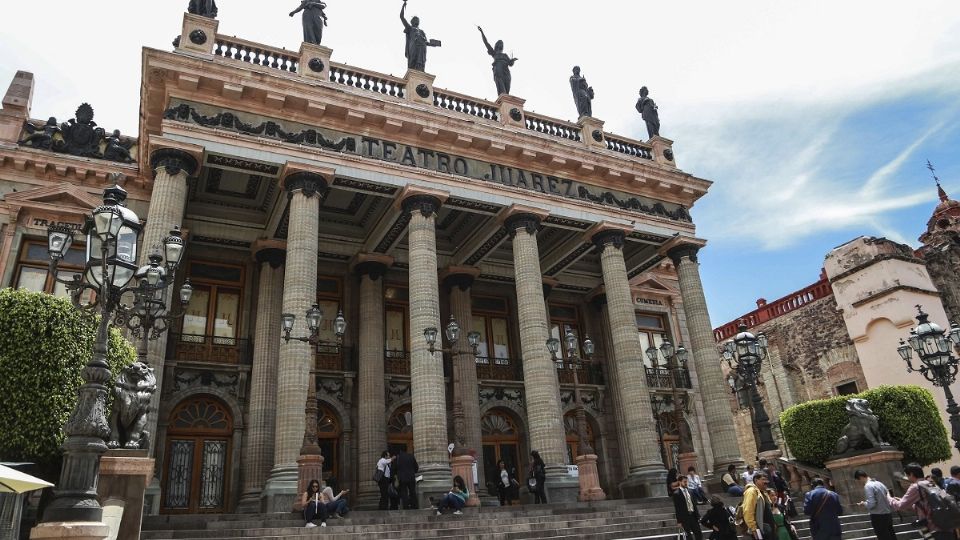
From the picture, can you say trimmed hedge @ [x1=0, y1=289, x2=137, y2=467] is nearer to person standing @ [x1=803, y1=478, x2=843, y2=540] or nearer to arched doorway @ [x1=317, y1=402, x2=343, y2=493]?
arched doorway @ [x1=317, y1=402, x2=343, y2=493]

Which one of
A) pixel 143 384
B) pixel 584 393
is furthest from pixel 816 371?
pixel 143 384

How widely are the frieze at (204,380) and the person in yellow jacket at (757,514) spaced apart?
13634mm

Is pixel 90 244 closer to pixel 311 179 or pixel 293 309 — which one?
pixel 293 309

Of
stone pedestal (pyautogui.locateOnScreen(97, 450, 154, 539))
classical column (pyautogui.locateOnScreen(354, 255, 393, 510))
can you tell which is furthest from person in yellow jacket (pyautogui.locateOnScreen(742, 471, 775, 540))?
classical column (pyautogui.locateOnScreen(354, 255, 393, 510))

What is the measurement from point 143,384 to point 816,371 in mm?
25376

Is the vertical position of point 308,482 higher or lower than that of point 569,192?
lower

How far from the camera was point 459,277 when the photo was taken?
2122 cm

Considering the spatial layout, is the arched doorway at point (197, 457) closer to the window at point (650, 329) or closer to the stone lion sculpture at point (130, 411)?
the stone lion sculpture at point (130, 411)

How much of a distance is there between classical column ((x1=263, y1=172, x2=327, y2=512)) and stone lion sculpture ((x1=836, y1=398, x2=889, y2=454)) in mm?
11381

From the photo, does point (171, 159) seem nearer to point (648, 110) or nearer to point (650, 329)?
point (648, 110)

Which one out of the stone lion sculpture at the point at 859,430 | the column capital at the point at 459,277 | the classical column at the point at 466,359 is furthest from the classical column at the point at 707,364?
the classical column at the point at 466,359

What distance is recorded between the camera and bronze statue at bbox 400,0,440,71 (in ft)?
61.5

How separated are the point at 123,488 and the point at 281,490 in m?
4.66

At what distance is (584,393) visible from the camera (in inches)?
885
